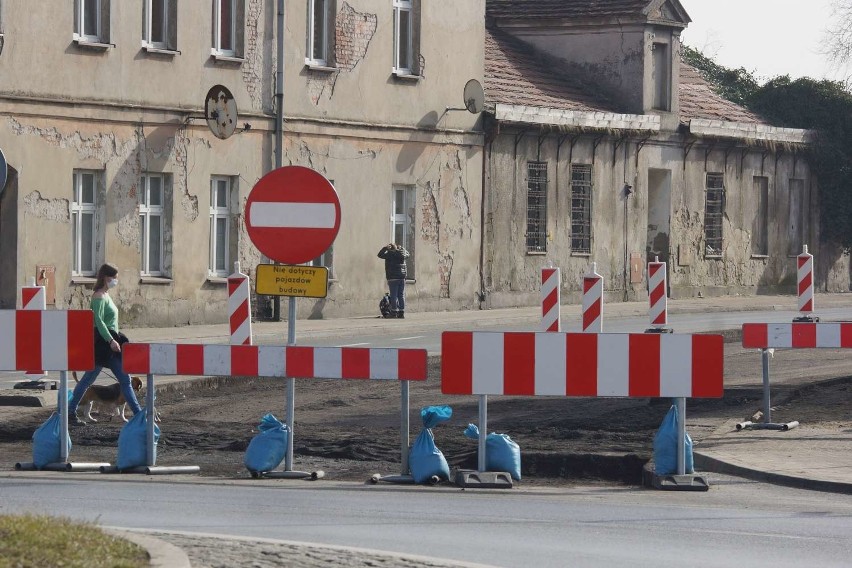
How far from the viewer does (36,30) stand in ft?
90.1

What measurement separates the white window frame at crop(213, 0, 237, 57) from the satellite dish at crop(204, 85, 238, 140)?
0.97 m

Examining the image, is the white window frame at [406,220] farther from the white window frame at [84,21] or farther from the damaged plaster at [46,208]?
the damaged plaster at [46,208]

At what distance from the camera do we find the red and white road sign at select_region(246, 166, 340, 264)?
13125mm

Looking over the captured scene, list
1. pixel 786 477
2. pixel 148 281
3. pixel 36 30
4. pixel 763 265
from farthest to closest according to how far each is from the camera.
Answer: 1. pixel 763 265
2. pixel 148 281
3. pixel 36 30
4. pixel 786 477

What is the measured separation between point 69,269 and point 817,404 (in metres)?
14.4

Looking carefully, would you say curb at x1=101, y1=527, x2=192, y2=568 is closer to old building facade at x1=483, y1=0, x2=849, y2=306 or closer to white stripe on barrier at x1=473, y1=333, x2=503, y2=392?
Result: white stripe on barrier at x1=473, y1=333, x2=503, y2=392

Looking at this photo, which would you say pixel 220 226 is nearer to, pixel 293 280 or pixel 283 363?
pixel 293 280

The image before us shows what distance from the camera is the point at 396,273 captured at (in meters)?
33.2

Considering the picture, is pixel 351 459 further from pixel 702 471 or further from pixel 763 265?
pixel 763 265

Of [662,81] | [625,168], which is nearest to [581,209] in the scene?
[625,168]

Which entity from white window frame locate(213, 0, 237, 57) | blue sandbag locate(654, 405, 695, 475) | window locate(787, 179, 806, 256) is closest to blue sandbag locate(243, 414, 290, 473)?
blue sandbag locate(654, 405, 695, 475)

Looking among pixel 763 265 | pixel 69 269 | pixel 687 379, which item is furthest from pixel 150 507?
pixel 763 265

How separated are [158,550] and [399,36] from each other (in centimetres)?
2797

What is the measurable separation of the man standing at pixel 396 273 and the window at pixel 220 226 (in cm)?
327
